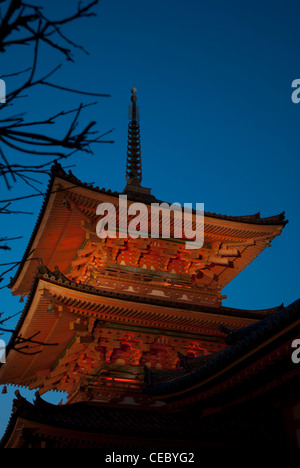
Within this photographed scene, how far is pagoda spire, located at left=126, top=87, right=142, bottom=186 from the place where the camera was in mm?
18453

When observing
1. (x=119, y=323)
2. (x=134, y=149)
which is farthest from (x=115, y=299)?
(x=134, y=149)

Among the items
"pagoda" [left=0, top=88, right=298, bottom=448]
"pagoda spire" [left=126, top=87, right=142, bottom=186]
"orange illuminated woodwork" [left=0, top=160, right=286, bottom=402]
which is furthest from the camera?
"pagoda spire" [left=126, top=87, right=142, bottom=186]

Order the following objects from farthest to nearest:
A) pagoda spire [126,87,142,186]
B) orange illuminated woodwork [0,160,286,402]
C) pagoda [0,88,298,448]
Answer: pagoda spire [126,87,142,186], orange illuminated woodwork [0,160,286,402], pagoda [0,88,298,448]

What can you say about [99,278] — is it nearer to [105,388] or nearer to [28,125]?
[105,388]

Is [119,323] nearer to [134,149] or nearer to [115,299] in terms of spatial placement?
[115,299]

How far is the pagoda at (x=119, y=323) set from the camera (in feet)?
26.3

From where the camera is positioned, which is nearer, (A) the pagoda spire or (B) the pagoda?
(B) the pagoda

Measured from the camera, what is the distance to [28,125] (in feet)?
9.30

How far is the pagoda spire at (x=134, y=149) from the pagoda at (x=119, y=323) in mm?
1377

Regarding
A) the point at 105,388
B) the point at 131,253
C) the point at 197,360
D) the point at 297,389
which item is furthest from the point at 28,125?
the point at 131,253

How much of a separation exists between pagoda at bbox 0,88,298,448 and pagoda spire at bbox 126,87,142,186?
1377 millimetres

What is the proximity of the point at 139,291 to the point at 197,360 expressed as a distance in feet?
12.0

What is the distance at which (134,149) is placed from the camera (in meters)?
20.1

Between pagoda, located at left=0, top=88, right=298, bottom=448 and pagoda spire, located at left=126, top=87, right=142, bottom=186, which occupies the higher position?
pagoda spire, located at left=126, top=87, right=142, bottom=186
